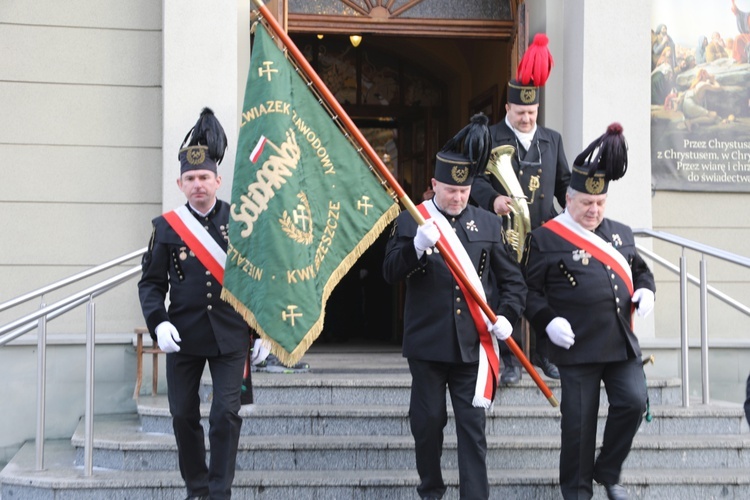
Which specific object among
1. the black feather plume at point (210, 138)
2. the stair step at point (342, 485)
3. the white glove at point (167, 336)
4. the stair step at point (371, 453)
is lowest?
the stair step at point (342, 485)

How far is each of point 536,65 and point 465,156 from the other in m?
1.55

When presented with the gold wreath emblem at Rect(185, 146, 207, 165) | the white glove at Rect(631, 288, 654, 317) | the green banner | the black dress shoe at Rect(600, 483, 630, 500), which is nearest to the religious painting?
the white glove at Rect(631, 288, 654, 317)

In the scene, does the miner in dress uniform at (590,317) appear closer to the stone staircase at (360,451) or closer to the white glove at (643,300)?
the white glove at (643,300)

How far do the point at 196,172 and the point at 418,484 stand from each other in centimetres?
206

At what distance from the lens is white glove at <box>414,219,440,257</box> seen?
5363mm

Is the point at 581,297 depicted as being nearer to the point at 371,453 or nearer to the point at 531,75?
the point at 371,453

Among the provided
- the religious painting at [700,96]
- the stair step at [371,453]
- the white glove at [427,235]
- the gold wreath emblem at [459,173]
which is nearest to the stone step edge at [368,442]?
the stair step at [371,453]

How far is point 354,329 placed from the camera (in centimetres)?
1247

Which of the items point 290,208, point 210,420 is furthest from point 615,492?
point 290,208

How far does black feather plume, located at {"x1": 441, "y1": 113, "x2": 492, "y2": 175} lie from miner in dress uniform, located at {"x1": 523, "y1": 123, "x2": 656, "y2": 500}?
52cm

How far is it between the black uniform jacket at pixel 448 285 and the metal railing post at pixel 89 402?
1877mm

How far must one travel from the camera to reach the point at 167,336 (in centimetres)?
544

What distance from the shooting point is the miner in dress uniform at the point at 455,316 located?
18.3 ft

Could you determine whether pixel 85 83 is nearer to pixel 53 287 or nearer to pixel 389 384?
pixel 53 287
